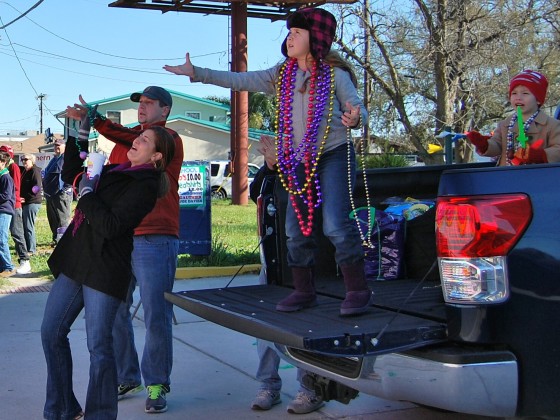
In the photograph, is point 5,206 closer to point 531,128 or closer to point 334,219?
point 334,219

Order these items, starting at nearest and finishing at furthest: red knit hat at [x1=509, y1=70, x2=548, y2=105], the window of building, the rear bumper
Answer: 1. the rear bumper
2. red knit hat at [x1=509, y1=70, x2=548, y2=105]
3. the window of building

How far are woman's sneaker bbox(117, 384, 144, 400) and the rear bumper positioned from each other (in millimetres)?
2227

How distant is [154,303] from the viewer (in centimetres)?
440

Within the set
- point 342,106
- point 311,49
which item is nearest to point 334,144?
point 342,106

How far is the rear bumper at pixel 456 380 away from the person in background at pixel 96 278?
1432mm

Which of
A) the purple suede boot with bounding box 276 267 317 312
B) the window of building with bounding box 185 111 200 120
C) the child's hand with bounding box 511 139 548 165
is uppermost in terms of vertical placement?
the window of building with bounding box 185 111 200 120

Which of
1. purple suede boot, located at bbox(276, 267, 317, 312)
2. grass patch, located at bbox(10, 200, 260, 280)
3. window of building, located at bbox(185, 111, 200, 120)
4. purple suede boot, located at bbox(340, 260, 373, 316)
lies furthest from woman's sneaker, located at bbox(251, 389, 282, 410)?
window of building, located at bbox(185, 111, 200, 120)

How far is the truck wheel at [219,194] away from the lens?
30.3 metres

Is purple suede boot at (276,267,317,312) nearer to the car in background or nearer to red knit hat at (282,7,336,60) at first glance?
red knit hat at (282,7,336,60)

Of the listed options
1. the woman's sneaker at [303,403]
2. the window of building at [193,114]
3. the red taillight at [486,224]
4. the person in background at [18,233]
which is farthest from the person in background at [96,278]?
the window of building at [193,114]

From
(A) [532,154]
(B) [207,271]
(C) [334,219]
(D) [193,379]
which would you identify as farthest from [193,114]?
(C) [334,219]

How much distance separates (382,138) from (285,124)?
770 inches

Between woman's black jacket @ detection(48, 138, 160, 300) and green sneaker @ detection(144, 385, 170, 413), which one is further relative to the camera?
green sneaker @ detection(144, 385, 170, 413)

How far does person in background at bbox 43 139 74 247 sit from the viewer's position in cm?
1092
